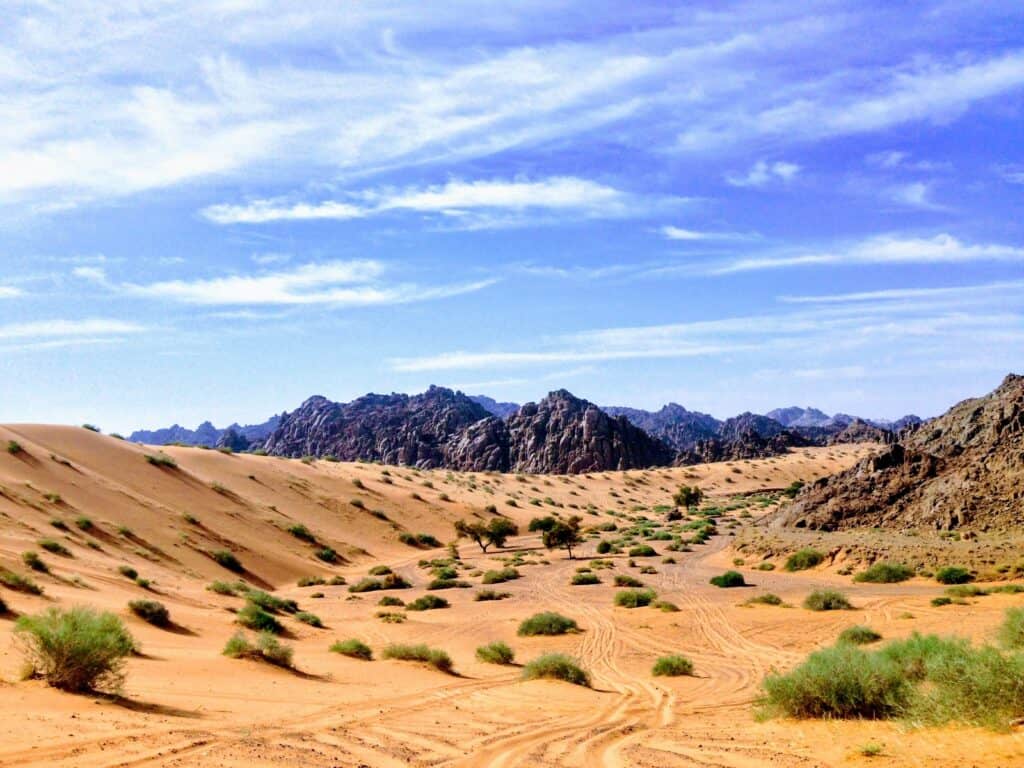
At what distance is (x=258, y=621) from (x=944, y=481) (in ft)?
120

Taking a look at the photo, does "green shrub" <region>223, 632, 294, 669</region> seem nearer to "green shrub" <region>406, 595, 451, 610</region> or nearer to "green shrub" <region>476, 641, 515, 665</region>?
"green shrub" <region>476, 641, 515, 665</region>

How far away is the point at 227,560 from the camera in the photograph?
124 feet

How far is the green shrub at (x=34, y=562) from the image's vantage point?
2335 centimetres

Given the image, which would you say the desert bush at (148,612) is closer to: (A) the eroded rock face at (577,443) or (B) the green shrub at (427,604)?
(B) the green shrub at (427,604)

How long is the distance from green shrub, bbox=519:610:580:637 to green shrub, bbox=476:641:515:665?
4628 millimetres

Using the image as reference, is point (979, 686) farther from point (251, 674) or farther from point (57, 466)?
point (57, 466)

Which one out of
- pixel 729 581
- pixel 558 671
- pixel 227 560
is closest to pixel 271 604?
pixel 227 560

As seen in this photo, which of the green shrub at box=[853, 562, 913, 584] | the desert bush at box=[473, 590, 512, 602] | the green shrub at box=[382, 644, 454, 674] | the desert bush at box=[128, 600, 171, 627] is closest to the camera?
the green shrub at box=[382, 644, 454, 674]

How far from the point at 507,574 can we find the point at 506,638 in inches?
675

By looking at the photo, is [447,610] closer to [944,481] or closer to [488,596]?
[488,596]

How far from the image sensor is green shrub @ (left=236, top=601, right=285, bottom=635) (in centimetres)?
2277

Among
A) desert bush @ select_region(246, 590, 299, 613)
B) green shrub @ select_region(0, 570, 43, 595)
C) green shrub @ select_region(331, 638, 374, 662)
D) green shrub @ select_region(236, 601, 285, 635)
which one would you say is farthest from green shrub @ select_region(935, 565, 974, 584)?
green shrub @ select_region(0, 570, 43, 595)

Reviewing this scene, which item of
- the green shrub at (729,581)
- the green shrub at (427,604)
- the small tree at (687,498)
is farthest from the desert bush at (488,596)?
the small tree at (687,498)

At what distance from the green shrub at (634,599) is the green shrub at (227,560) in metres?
18.3
